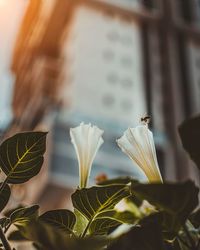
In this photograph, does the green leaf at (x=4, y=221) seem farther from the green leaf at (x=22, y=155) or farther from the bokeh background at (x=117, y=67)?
the bokeh background at (x=117, y=67)

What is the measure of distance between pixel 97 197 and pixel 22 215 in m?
0.05

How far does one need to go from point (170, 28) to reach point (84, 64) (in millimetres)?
3106

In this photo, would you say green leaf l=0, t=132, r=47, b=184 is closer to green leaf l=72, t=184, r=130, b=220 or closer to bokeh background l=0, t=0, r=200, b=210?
green leaf l=72, t=184, r=130, b=220

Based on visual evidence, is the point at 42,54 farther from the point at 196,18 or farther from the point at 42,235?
the point at 42,235

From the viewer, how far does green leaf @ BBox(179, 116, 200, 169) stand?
0.91 ft

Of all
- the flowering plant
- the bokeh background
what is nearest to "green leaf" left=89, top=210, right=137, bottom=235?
the flowering plant

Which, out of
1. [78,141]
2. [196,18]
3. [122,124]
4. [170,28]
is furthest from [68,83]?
[78,141]

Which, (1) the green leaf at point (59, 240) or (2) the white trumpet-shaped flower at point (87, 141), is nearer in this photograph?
(1) the green leaf at point (59, 240)

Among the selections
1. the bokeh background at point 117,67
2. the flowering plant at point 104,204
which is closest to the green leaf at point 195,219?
the flowering plant at point 104,204

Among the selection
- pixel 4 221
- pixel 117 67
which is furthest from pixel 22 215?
pixel 117 67

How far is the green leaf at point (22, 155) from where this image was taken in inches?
12.8

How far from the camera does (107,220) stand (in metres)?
0.34

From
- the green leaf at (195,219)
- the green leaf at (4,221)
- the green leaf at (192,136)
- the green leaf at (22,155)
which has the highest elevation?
the green leaf at (192,136)

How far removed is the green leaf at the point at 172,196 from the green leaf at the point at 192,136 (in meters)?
0.03
